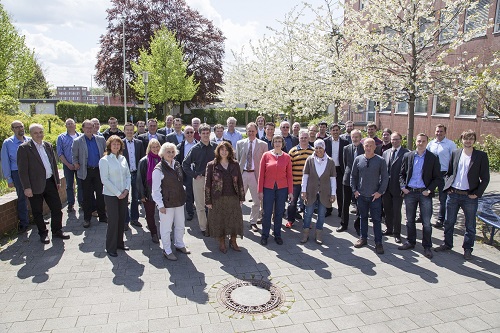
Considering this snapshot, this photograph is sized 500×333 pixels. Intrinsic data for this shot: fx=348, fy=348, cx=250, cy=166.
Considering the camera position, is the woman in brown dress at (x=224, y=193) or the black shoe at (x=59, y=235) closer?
the woman in brown dress at (x=224, y=193)

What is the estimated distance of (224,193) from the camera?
5.60 metres

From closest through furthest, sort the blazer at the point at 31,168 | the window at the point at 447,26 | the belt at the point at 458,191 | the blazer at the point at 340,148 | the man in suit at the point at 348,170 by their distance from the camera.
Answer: the belt at the point at 458,191, the blazer at the point at 31,168, the man in suit at the point at 348,170, the blazer at the point at 340,148, the window at the point at 447,26

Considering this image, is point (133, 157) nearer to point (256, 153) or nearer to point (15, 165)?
point (15, 165)

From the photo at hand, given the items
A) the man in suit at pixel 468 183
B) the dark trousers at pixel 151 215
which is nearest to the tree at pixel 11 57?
the dark trousers at pixel 151 215

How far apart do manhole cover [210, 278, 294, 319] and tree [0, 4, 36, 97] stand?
20.1 m

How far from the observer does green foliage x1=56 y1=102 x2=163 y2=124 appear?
3962 centimetres

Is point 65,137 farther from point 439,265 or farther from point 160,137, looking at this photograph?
point 439,265

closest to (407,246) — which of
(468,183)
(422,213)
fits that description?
(422,213)

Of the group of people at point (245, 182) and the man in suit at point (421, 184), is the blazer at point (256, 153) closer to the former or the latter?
the group of people at point (245, 182)

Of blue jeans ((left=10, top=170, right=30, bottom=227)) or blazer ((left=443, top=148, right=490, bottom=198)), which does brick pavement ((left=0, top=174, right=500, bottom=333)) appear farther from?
blazer ((left=443, top=148, right=490, bottom=198))

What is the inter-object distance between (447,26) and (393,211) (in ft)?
19.3

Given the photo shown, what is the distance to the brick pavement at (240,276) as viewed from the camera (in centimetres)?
383

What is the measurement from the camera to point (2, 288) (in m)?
4.50

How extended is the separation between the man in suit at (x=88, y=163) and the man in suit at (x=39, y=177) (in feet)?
Result: 2.01
